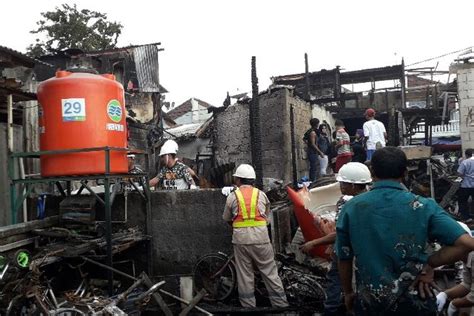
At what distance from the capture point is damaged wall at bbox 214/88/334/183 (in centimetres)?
1170

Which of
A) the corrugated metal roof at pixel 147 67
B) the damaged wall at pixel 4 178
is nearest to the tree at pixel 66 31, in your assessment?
the corrugated metal roof at pixel 147 67

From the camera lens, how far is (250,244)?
5.75m

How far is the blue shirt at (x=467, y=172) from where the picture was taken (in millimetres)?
10656

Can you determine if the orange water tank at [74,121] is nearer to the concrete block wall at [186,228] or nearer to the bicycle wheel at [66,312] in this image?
the concrete block wall at [186,228]

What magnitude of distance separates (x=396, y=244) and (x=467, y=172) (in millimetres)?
9430

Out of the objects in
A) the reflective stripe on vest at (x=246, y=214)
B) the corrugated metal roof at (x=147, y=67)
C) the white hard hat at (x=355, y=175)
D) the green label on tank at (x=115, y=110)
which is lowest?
the reflective stripe on vest at (x=246, y=214)

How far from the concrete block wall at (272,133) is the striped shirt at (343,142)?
1734 millimetres

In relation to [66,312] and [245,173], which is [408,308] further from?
[245,173]

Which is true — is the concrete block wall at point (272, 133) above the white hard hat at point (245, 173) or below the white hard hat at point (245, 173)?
above

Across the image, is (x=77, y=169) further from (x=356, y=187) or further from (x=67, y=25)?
(x=67, y=25)

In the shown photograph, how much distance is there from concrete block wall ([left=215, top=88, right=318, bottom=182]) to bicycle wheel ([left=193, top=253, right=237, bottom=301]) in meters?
5.44

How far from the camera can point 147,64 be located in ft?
63.1

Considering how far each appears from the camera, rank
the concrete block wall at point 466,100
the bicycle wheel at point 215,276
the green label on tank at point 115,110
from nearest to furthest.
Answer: the green label on tank at point 115,110 → the bicycle wheel at point 215,276 → the concrete block wall at point 466,100

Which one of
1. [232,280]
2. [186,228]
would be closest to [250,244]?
[232,280]
